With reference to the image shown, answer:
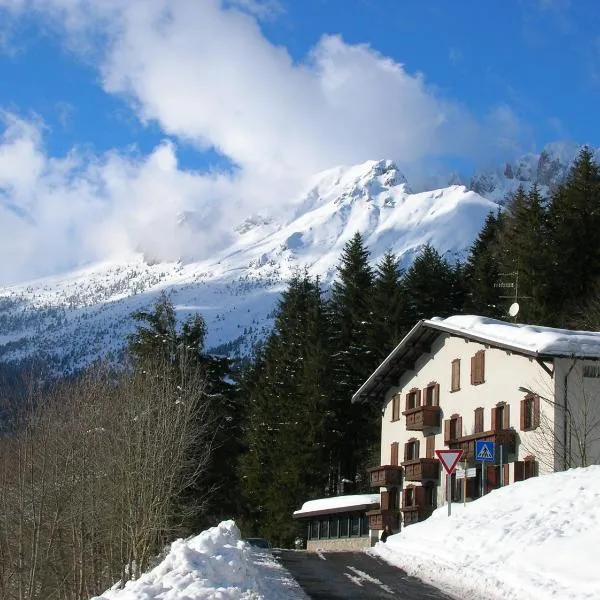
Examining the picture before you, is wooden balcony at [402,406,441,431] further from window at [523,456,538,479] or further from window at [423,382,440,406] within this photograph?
window at [523,456,538,479]

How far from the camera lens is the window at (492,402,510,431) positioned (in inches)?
1469

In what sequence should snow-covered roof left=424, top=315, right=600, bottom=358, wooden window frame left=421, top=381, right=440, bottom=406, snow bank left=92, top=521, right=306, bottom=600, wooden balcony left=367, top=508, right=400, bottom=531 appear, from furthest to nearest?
wooden window frame left=421, top=381, right=440, bottom=406 < wooden balcony left=367, top=508, right=400, bottom=531 < snow-covered roof left=424, top=315, right=600, bottom=358 < snow bank left=92, top=521, right=306, bottom=600

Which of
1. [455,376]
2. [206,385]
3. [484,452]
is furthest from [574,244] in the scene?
[484,452]

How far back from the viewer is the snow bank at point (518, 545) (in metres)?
15.8

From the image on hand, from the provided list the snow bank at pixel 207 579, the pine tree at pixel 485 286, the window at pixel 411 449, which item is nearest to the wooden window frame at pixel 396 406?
the window at pixel 411 449

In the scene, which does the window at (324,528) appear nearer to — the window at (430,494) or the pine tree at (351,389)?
the pine tree at (351,389)

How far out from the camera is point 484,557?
1923 cm

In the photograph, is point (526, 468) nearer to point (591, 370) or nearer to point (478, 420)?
point (591, 370)

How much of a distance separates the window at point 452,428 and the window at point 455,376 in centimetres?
135

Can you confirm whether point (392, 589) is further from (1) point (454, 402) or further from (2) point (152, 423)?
(1) point (454, 402)

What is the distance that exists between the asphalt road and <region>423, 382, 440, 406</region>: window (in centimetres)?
Result: 1818

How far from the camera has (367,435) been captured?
190 ft

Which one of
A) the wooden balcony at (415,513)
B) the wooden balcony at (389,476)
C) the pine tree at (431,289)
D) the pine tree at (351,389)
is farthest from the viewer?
the pine tree at (431,289)

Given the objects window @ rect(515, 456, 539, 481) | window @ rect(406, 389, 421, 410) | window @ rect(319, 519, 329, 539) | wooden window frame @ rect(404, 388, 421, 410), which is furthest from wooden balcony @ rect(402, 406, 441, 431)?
window @ rect(319, 519, 329, 539)
